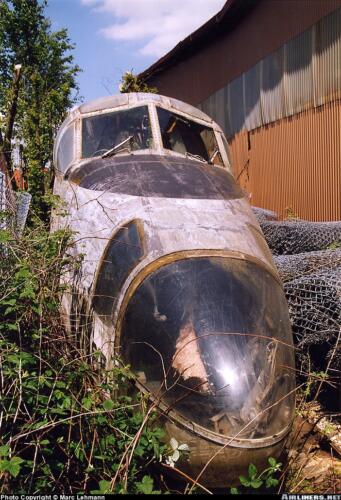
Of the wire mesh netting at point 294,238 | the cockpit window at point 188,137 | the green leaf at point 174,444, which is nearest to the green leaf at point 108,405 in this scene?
the green leaf at point 174,444

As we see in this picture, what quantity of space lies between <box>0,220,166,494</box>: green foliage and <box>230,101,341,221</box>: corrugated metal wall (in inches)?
333

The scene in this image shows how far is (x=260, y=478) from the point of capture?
2.73 meters

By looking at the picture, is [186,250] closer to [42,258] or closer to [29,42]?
[42,258]

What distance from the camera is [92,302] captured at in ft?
11.8

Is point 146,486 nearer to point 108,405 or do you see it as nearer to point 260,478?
point 108,405

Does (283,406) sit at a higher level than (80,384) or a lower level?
lower

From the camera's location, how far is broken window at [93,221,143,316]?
11.2ft

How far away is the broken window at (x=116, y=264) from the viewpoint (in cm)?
340

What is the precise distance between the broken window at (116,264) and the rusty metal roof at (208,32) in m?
11.5

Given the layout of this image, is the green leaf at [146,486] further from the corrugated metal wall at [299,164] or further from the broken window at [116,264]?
the corrugated metal wall at [299,164]

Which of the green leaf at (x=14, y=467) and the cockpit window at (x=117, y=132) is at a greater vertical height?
the cockpit window at (x=117, y=132)

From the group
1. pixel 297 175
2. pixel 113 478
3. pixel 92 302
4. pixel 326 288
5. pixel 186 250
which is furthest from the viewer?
pixel 297 175

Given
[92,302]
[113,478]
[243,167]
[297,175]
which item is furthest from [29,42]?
[113,478]

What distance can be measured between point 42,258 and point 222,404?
158 centimetres
